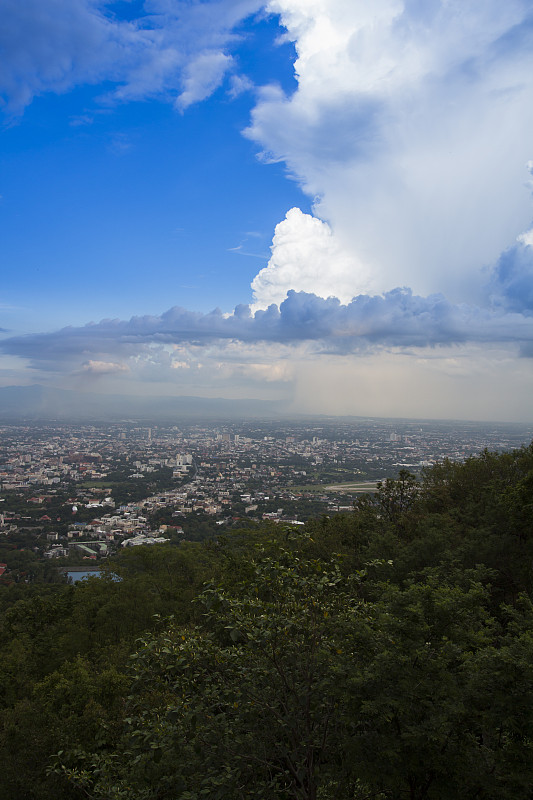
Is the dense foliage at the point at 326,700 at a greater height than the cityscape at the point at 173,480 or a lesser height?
greater

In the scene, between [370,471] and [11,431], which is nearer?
[370,471]

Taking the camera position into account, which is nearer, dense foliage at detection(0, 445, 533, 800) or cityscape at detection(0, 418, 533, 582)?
dense foliage at detection(0, 445, 533, 800)

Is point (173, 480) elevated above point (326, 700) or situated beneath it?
situated beneath

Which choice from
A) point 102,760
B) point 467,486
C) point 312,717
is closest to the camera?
point 312,717

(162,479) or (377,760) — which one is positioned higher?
(377,760)

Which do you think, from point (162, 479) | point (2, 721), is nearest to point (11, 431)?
point (162, 479)

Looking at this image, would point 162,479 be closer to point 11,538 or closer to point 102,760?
point 11,538

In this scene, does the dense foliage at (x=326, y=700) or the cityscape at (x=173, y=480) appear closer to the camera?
the dense foliage at (x=326, y=700)

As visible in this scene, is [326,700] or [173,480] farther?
[173,480]

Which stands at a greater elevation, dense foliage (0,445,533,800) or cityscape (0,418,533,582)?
dense foliage (0,445,533,800)

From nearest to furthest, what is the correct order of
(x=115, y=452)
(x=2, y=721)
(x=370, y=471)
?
(x=2, y=721) → (x=370, y=471) → (x=115, y=452)

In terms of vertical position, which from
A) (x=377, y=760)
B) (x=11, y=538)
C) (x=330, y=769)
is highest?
(x=377, y=760)
